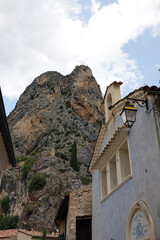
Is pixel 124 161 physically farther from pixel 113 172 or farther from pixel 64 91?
pixel 64 91

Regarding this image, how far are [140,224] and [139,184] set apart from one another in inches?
46.1

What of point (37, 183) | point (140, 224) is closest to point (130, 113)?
point (140, 224)

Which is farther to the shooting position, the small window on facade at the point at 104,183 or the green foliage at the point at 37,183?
the green foliage at the point at 37,183

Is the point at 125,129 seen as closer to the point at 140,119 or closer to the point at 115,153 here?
the point at 140,119

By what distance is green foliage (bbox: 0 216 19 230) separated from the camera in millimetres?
36281

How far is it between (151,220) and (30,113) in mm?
68855

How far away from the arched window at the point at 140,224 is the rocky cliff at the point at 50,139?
2613cm

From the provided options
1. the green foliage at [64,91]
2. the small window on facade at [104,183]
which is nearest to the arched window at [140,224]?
the small window on facade at [104,183]

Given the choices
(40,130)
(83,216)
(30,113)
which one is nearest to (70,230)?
(83,216)

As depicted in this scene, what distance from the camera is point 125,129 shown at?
8.79 m

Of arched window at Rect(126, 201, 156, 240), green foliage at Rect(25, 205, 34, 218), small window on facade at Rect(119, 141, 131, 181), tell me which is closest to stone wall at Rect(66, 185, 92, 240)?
small window on facade at Rect(119, 141, 131, 181)

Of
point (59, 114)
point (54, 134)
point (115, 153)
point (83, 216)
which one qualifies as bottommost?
point (83, 216)

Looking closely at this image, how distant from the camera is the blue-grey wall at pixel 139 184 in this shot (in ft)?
21.7

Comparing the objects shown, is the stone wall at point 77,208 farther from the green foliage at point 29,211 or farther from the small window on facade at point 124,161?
the green foliage at point 29,211
